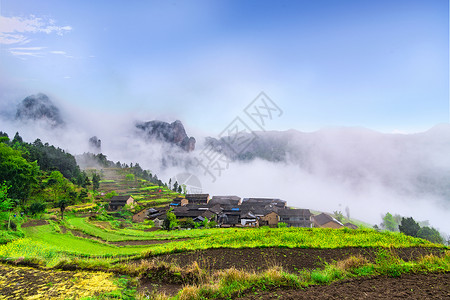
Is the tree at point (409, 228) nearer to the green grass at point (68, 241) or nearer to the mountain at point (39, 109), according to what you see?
the green grass at point (68, 241)

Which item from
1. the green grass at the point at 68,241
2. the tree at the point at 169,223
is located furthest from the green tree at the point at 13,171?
the tree at the point at 169,223

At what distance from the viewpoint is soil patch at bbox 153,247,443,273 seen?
11039 millimetres

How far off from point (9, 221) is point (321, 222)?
5063 cm

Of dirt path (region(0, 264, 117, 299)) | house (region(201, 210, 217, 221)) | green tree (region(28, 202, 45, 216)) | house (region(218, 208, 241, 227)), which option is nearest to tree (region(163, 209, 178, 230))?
house (region(201, 210, 217, 221))

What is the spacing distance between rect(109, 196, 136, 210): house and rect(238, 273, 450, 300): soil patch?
58877 mm

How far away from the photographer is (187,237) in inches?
1144

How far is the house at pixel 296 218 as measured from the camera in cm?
4534

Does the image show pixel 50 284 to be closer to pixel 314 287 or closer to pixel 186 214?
pixel 314 287

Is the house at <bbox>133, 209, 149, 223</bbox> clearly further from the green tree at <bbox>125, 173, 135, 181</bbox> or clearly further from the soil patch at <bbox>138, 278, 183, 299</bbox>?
the soil patch at <bbox>138, 278, 183, 299</bbox>

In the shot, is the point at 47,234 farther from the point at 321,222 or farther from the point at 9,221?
the point at 321,222

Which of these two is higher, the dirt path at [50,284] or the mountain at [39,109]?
the mountain at [39,109]

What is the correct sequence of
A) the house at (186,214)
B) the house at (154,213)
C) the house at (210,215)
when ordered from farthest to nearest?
the house at (154,213) → the house at (210,215) → the house at (186,214)

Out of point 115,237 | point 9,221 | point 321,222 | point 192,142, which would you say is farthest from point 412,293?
point 192,142

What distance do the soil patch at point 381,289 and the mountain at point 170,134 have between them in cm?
16462
